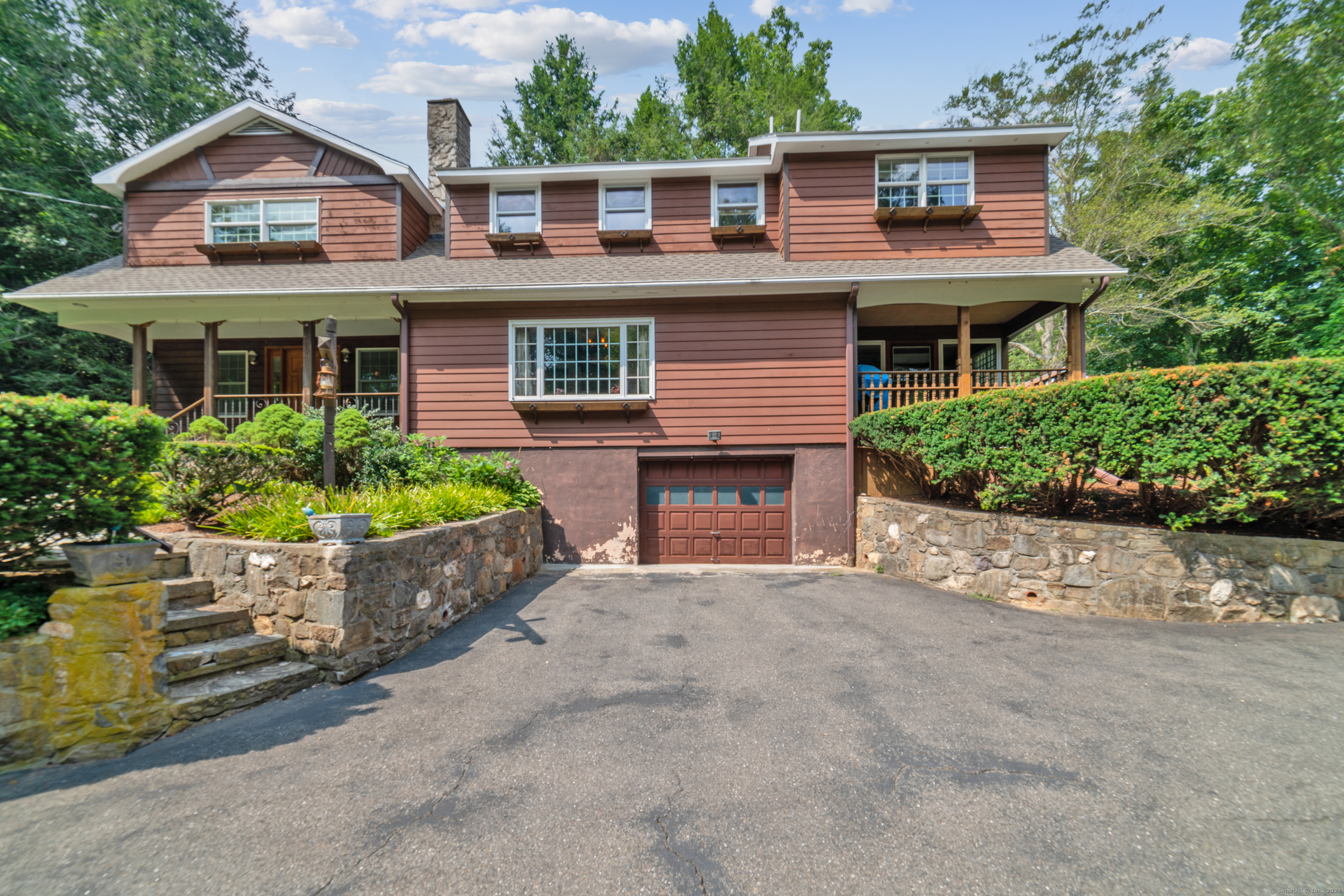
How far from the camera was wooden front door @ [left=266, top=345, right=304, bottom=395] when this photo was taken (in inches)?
441

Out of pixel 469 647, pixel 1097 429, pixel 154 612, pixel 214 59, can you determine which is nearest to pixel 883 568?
pixel 1097 429

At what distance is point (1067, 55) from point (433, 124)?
66.6ft

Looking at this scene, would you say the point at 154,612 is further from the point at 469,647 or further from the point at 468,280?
the point at 468,280

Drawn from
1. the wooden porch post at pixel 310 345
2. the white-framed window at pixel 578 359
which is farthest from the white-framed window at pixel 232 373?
the white-framed window at pixel 578 359

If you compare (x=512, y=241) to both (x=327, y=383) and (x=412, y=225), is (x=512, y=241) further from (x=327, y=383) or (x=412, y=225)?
(x=327, y=383)

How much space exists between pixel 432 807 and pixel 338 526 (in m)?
2.53

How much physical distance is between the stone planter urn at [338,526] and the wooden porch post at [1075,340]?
10.8 meters

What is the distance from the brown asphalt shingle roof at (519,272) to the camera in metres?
8.55

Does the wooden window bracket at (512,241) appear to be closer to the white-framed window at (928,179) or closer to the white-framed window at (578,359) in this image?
the white-framed window at (578,359)

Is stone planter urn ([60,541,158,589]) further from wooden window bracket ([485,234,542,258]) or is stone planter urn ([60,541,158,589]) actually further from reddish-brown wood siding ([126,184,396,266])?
reddish-brown wood siding ([126,184,396,266])

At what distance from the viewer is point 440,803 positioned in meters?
2.79

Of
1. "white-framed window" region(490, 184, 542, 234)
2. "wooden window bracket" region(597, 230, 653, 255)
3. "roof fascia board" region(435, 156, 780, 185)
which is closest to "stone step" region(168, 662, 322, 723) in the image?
"wooden window bracket" region(597, 230, 653, 255)

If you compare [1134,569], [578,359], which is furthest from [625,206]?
[1134,569]

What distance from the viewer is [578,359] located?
918cm
